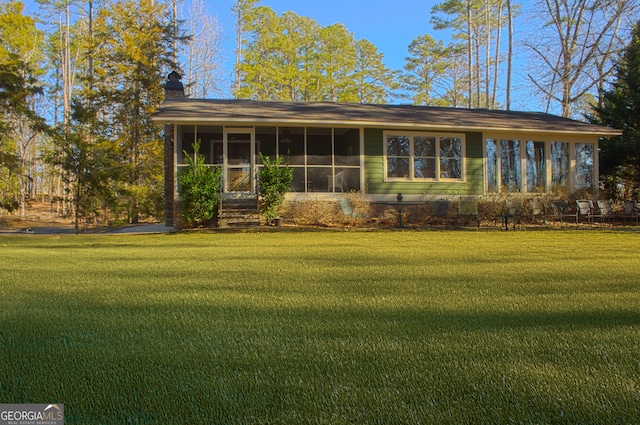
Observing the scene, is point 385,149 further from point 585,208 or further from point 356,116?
point 585,208

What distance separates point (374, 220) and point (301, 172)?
9.24 ft

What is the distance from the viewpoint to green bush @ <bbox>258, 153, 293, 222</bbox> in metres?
12.8

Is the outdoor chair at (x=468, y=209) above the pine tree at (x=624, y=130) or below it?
below

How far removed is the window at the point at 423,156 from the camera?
1492 centimetres

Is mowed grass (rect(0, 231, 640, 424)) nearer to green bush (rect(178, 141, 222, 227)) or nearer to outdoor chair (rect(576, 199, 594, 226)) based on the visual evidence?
green bush (rect(178, 141, 222, 227))

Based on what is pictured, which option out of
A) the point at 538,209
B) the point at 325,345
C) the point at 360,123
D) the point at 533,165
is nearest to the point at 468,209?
the point at 538,209

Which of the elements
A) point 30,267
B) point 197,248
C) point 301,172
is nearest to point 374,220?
point 301,172

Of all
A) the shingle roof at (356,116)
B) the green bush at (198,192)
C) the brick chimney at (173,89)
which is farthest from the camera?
the brick chimney at (173,89)

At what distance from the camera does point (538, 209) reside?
14.1m

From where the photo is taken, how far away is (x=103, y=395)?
1.93m

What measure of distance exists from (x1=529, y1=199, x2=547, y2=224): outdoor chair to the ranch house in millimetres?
1425

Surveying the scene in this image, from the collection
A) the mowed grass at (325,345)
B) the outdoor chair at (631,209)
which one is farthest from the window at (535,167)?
the mowed grass at (325,345)

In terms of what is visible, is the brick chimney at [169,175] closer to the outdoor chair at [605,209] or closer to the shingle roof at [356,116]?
the shingle roof at [356,116]

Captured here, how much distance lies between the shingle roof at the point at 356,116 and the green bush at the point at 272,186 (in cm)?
168
